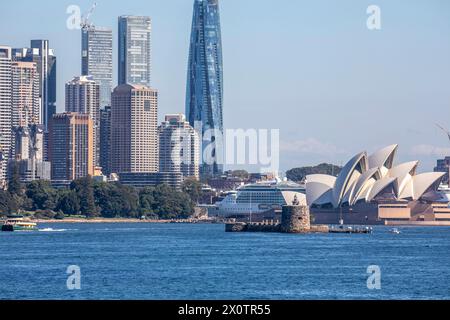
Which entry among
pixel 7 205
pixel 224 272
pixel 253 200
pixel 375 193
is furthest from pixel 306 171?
pixel 224 272

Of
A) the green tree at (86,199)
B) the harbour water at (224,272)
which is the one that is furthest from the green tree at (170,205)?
the harbour water at (224,272)

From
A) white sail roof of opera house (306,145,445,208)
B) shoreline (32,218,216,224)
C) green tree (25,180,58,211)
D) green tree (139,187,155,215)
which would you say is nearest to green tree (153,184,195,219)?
green tree (139,187,155,215)

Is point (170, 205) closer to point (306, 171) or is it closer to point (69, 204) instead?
point (69, 204)

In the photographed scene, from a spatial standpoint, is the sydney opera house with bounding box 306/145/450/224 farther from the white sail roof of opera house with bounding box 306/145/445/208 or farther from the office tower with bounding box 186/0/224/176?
the office tower with bounding box 186/0/224/176
